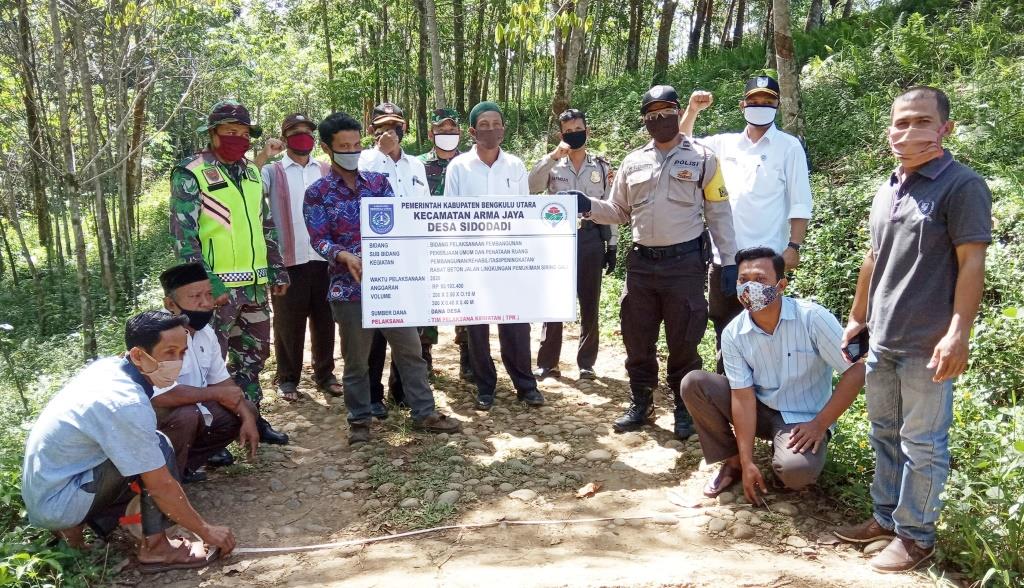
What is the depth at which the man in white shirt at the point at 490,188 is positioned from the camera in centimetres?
535

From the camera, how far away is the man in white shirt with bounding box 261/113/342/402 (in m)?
5.66

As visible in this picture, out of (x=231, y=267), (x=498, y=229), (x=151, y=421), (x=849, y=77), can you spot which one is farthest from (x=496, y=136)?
(x=849, y=77)

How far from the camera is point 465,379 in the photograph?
20.2 ft

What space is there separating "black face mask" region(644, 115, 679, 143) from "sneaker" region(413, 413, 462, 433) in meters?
2.40

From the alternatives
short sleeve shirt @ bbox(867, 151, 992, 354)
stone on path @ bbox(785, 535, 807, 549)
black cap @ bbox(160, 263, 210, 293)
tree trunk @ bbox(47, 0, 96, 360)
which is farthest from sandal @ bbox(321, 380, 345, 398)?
short sleeve shirt @ bbox(867, 151, 992, 354)

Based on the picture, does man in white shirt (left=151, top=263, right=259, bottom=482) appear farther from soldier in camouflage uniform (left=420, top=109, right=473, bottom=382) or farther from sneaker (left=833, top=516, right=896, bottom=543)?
sneaker (left=833, top=516, right=896, bottom=543)

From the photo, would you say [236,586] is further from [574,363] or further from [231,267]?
[574,363]

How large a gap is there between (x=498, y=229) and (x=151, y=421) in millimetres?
2427

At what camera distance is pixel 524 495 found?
4102 mm

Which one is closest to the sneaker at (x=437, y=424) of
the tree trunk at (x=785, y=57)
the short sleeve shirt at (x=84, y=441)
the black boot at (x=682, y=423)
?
the black boot at (x=682, y=423)

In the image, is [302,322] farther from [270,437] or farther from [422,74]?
[422,74]

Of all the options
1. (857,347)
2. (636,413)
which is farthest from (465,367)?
(857,347)

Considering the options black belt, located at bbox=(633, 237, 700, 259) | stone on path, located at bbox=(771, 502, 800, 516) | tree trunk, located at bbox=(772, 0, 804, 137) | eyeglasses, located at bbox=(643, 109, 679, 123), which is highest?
tree trunk, located at bbox=(772, 0, 804, 137)

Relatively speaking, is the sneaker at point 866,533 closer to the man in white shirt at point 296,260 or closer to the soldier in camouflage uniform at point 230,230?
the soldier in camouflage uniform at point 230,230
